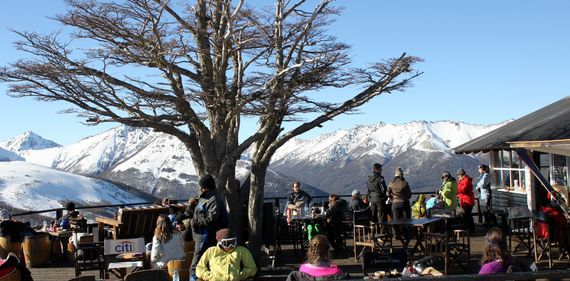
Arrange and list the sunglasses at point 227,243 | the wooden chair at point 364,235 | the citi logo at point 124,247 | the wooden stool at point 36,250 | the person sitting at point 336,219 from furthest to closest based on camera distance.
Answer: the person sitting at point 336,219, the wooden stool at point 36,250, the wooden chair at point 364,235, the citi logo at point 124,247, the sunglasses at point 227,243

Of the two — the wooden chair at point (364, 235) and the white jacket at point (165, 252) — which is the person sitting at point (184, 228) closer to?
the white jacket at point (165, 252)

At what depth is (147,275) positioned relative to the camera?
27.5 ft

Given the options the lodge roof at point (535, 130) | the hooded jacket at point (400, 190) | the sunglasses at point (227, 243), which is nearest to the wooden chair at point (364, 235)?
the hooded jacket at point (400, 190)

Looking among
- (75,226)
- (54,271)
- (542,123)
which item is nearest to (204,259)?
(54,271)

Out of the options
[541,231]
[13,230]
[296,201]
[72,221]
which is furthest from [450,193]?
[13,230]

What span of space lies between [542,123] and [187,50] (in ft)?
33.7

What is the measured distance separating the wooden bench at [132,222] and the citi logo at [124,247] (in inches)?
130

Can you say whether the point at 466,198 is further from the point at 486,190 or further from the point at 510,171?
the point at 510,171

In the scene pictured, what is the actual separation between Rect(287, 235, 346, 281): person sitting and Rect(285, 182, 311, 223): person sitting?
27.0 feet

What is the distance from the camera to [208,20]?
13.5 metres

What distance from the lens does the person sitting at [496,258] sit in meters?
6.77

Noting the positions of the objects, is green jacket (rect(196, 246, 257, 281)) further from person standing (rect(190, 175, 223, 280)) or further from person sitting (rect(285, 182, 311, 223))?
person sitting (rect(285, 182, 311, 223))

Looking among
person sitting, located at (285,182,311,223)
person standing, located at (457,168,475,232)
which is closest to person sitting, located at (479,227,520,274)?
person sitting, located at (285,182,311,223)

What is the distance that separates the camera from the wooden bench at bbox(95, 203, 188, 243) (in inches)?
573
